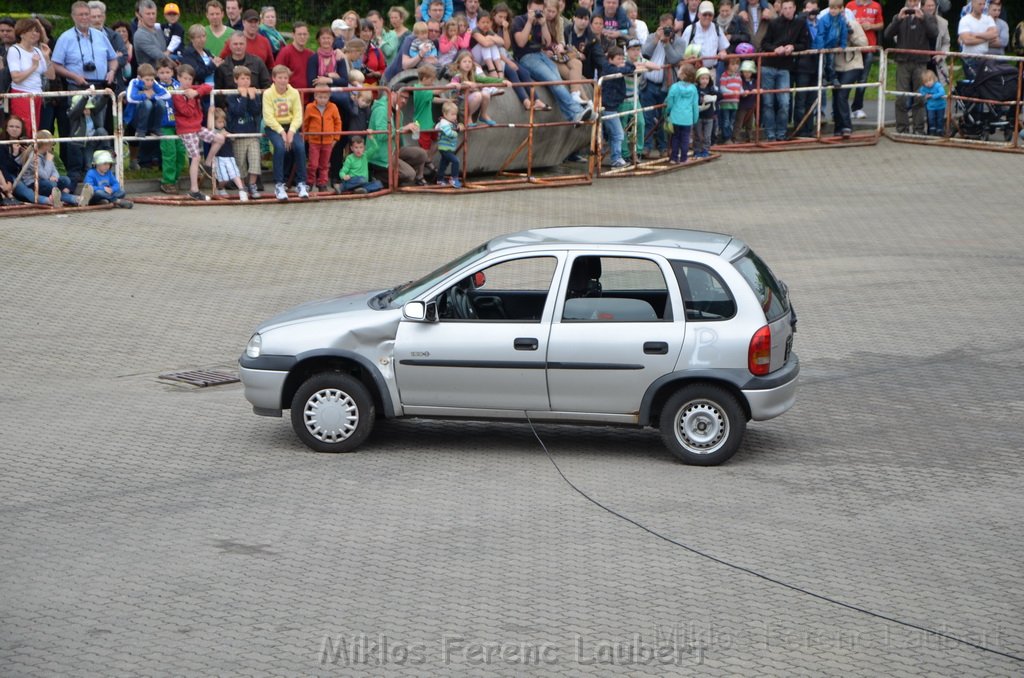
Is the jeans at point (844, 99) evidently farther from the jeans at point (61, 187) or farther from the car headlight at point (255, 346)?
the car headlight at point (255, 346)

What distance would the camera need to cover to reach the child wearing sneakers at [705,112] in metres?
22.6

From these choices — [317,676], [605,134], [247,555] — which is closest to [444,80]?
[605,134]

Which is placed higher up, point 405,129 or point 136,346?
point 405,129

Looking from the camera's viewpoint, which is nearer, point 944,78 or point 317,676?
point 317,676

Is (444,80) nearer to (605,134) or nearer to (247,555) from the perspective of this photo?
(605,134)

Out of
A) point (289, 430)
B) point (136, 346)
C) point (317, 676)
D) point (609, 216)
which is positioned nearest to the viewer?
point (317, 676)

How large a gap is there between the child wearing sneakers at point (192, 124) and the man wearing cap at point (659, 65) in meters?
6.85

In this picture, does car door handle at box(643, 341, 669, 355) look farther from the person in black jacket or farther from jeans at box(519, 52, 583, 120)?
the person in black jacket

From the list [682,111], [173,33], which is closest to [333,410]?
[173,33]

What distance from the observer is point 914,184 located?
2188 centimetres

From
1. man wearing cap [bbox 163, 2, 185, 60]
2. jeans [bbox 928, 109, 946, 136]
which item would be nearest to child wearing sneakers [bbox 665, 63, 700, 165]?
jeans [bbox 928, 109, 946, 136]

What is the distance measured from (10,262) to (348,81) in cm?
588

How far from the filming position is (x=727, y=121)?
2427 centimetres

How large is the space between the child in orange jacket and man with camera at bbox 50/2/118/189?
2.63 meters
